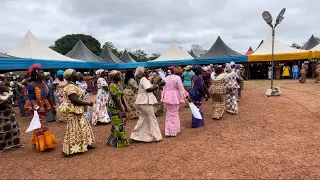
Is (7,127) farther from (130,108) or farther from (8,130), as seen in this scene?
(130,108)

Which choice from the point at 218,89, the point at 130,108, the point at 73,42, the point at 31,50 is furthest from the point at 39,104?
the point at 73,42

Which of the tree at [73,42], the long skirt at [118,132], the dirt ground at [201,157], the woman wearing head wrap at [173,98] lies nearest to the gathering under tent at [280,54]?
the dirt ground at [201,157]

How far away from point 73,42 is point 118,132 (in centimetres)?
4255

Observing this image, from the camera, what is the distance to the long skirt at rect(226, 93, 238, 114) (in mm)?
7320

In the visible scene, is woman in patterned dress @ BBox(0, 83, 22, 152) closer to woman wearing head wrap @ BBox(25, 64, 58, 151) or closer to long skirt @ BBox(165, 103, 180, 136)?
woman wearing head wrap @ BBox(25, 64, 58, 151)

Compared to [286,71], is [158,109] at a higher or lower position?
lower

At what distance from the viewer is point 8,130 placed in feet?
15.9

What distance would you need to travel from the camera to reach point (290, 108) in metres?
7.35

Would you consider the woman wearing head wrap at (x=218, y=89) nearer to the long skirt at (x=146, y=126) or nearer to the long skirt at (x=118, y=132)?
the long skirt at (x=146, y=126)

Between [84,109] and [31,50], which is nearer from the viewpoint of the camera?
[84,109]

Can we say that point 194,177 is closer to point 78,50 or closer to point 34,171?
point 34,171

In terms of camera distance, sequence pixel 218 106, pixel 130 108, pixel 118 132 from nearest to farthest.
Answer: pixel 118 132 → pixel 218 106 → pixel 130 108

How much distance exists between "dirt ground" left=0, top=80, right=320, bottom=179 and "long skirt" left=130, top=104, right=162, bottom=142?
0.16 meters

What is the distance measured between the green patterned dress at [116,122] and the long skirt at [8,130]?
197 cm
